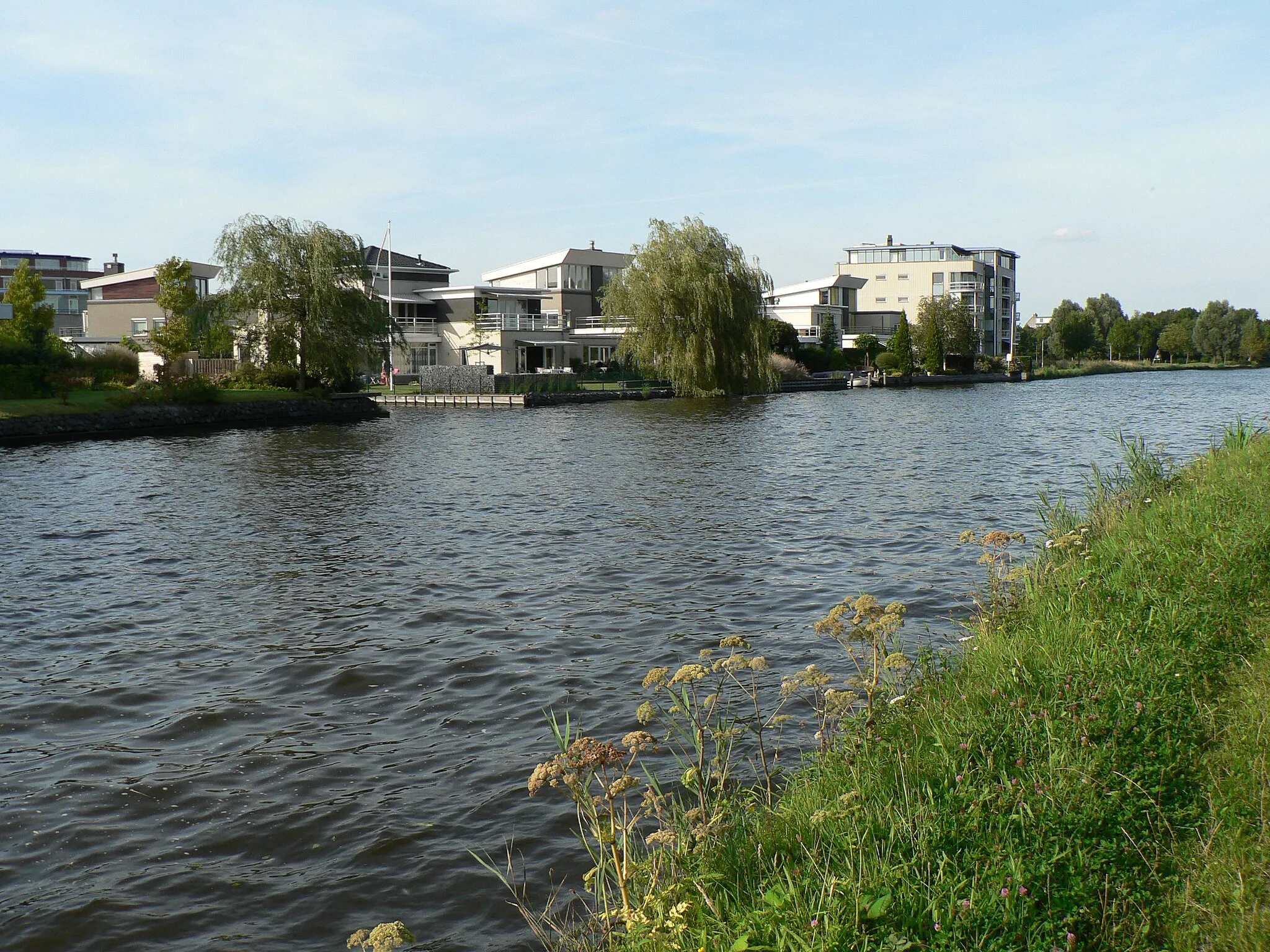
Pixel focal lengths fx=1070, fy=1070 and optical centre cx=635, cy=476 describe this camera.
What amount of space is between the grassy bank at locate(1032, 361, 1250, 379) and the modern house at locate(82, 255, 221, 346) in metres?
71.8

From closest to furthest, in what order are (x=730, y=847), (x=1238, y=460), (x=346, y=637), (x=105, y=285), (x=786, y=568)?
(x=730, y=847) → (x=346, y=637) → (x=1238, y=460) → (x=786, y=568) → (x=105, y=285)

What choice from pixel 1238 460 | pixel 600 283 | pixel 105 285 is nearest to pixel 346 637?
pixel 1238 460

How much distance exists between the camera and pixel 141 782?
7.03 m

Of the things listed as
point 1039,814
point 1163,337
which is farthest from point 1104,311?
point 1039,814

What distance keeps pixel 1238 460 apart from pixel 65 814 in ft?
38.5

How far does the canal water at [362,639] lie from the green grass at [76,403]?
26.7ft

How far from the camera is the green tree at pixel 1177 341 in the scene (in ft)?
442

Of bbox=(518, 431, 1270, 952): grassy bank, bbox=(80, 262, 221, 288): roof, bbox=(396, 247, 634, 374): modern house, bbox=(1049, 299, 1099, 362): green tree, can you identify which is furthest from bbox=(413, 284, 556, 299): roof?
bbox=(1049, 299, 1099, 362): green tree

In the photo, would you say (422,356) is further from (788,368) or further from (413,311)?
(788,368)

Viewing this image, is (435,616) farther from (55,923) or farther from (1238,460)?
(1238,460)

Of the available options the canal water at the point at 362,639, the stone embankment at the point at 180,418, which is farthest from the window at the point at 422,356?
the canal water at the point at 362,639

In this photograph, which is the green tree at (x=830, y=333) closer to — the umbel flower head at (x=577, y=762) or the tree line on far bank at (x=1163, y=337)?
the tree line on far bank at (x=1163, y=337)

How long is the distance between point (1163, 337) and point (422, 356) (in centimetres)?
10392

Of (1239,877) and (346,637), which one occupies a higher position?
(1239,877)
